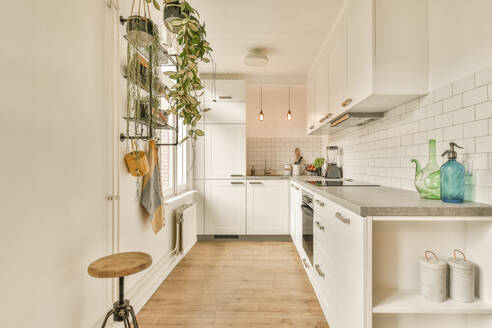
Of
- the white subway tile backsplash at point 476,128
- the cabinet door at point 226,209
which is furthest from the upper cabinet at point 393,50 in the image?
the cabinet door at point 226,209

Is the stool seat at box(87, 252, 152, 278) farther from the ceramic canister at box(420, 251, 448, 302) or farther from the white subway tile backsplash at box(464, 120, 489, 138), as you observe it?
the white subway tile backsplash at box(464, 120, 489, 138)

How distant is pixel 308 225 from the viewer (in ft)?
7.98

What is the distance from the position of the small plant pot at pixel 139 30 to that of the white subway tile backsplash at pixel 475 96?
184cm

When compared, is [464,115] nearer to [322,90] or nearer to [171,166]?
[322,90]

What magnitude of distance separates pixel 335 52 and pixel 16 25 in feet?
7.75

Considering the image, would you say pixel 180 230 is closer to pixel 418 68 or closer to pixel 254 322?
pixel 254 322

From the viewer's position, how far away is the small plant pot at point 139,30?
1492 mm

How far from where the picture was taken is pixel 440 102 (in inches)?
61.8

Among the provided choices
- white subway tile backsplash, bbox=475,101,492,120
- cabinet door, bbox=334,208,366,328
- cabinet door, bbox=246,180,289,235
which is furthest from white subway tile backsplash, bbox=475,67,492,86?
cabinet door, bbox=246,180,289,235

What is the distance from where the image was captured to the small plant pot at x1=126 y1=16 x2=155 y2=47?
1.49 metres

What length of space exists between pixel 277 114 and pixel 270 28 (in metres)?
2.02

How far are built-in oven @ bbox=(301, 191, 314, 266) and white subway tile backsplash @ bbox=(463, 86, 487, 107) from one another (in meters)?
1.31

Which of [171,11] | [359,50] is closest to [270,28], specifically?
[359,50]

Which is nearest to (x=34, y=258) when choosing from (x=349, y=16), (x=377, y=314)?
(x=377, y=314)
